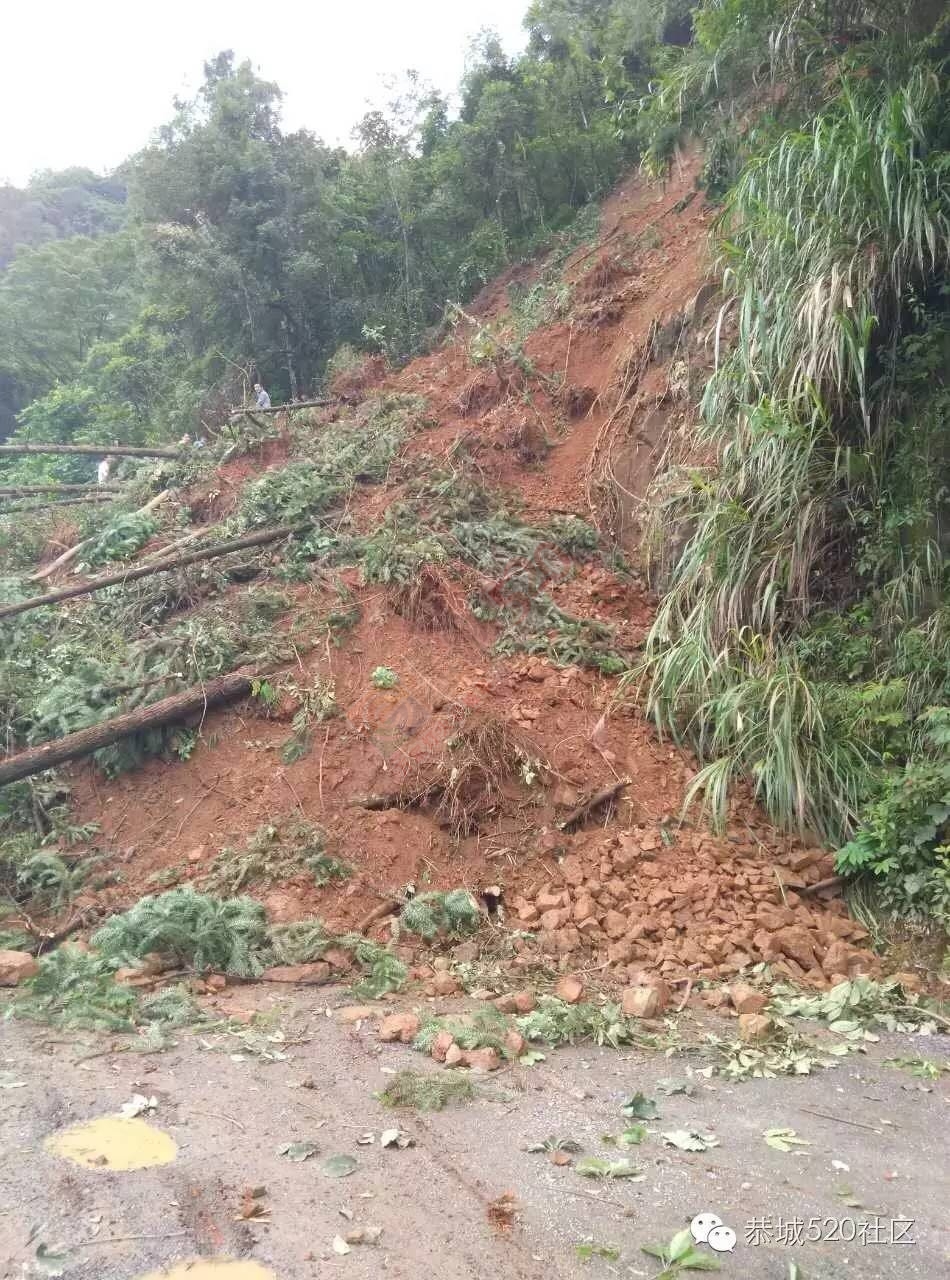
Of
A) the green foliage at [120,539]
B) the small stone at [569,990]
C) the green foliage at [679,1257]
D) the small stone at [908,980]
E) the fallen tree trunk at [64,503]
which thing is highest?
the fallen tree trunk at [64,503]

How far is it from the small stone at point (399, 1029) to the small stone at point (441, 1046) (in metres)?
0.14

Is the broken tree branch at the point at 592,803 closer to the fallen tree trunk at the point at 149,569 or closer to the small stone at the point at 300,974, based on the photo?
the small stone at the point at 300,974

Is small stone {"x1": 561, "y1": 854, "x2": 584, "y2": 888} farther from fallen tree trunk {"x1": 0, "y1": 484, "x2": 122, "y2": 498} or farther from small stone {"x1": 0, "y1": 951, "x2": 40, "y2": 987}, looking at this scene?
fallen tree trunk {"x1": 0, "y1": 484, "x2": 122, "y2": 498}

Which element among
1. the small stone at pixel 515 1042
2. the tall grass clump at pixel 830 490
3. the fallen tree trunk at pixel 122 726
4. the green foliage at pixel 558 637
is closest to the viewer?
the small stone at pixel 515 1042

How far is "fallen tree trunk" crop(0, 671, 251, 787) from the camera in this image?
6.26 meters

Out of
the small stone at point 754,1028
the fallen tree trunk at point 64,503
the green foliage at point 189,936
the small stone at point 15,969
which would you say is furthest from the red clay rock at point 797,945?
the fallen tree trunk at point 64,503

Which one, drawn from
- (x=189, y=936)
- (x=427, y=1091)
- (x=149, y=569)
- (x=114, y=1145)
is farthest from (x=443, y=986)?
(x=149, y=569)

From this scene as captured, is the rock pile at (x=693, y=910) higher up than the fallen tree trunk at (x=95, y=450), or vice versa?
the fallen tree trunk at (x=95, y=450)

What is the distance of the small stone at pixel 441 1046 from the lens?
12.6ft

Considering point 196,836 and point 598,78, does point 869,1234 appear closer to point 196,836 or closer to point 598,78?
point 196,836

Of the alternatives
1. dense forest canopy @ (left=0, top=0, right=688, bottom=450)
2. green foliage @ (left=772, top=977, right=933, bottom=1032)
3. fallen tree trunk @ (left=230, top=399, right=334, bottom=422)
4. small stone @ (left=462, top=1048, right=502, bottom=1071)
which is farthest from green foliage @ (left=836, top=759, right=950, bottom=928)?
dense forest canopy @ (left=0, top=0, right=688, bottom=450)

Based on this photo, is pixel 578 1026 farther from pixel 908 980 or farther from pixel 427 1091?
pixel 908 980

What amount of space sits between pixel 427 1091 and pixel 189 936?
1.84 m

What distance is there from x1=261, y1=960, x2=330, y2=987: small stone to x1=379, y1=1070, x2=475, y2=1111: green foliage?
117 cm
